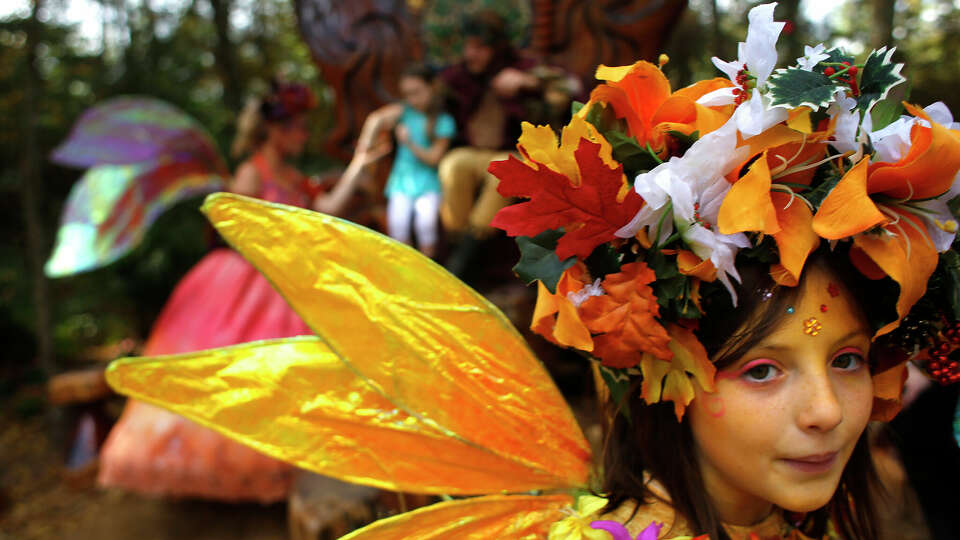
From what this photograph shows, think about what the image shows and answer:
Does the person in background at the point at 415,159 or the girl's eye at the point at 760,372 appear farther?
the person in background at the point at 415,159

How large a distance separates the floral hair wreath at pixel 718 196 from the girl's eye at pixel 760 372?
0.22 ft

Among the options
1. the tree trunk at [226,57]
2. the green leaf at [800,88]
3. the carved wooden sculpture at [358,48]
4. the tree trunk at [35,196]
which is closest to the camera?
the green leaf at [800,88]

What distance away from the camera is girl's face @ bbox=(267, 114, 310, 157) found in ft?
11.5

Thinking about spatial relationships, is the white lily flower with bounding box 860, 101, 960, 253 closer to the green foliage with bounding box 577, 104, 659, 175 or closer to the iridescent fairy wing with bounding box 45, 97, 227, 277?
the green foliage with bounding box 577, 104, 659, 175

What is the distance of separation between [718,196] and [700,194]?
24 millimetres

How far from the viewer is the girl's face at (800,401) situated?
0.98 metres

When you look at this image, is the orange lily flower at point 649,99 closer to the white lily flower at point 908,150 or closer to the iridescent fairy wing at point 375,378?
the white lily flower at point 908,150

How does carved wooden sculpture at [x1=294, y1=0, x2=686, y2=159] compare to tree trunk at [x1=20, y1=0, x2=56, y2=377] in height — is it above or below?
above

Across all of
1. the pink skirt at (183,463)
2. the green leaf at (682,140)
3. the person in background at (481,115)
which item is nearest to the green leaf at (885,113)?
the green leaf at (682,140)

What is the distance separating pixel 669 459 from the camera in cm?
115

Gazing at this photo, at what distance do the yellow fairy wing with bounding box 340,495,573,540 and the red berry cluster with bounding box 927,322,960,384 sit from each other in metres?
0.60

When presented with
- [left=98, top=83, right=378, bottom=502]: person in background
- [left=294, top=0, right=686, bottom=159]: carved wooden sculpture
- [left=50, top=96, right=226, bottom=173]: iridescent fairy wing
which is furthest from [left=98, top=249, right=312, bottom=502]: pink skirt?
[left=294, top=0, right=686, bottom=159]: carved wooden sculpture

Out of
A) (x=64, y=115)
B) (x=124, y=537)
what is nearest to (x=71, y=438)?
(x=124, y=537)

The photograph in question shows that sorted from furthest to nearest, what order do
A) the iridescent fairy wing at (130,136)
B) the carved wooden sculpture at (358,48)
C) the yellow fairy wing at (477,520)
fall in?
1. the carved wooden sculpture at (358,48)
2. the iridescent fairy wing at (130,136)
3. the yellow fairy wing at (477,520)
